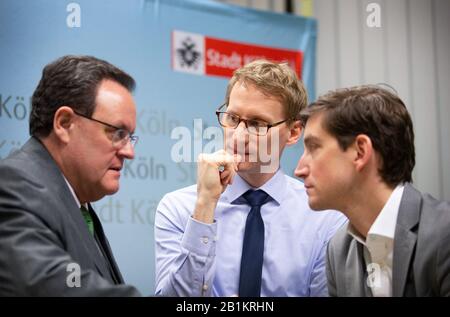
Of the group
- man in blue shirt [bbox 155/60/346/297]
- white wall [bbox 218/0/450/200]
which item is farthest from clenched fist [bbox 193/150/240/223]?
white wall [bbox 218/0/450/200]

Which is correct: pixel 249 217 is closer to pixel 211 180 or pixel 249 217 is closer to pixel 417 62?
pixel 211 180

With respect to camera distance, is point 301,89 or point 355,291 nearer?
point 355,291

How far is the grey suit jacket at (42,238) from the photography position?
5.19ft

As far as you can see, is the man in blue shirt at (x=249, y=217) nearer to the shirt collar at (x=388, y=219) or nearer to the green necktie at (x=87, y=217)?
the green necktie at (x=87, y=217)

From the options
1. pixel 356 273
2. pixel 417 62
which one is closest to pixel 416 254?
pixel 356 273

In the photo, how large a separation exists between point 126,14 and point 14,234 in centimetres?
183

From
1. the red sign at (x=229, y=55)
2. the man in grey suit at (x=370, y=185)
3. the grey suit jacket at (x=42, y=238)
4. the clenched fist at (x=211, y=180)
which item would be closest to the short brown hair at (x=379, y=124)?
the man in grey suit at (x=370, y=185)

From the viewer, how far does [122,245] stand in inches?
123

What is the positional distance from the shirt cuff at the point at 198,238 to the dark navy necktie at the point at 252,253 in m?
0.19

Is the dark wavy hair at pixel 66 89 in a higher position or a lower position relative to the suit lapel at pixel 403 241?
higher

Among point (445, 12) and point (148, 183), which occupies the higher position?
point (445, 12)

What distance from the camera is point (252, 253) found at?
2.08 meters
